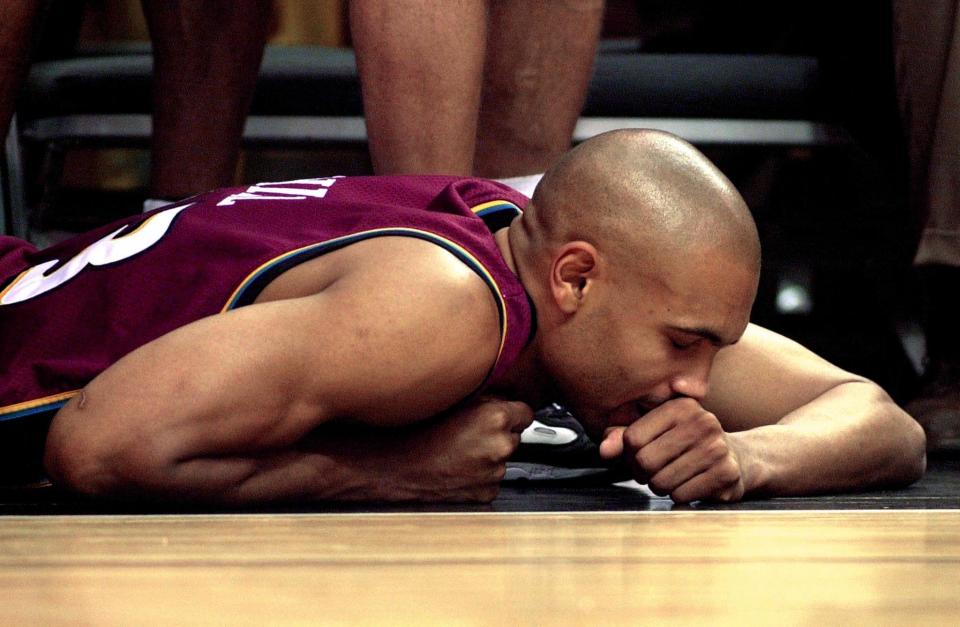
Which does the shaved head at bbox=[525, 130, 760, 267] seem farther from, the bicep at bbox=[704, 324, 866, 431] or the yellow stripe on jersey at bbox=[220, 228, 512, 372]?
the bicep at bbox=[704, 324, 866, 431]

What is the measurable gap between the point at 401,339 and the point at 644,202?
0.79ft

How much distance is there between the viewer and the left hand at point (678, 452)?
1143 millimetres

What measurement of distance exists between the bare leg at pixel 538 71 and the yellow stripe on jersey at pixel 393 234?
23.5 inches

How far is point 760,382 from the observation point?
1.37 metres

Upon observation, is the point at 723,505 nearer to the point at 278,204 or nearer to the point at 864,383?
the point at 864,383

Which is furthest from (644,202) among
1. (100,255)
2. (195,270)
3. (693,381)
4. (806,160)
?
(806,160)

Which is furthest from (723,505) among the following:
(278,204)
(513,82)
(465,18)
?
(513,82)

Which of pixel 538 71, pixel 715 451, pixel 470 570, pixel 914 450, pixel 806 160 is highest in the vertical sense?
pixel 470 570

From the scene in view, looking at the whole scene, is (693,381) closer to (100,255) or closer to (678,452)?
(678,452)

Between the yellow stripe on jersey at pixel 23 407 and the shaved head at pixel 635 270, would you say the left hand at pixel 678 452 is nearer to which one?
the shaved head at pixel 635 270

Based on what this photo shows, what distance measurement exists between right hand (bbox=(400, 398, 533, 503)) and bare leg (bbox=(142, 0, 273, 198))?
82 cm

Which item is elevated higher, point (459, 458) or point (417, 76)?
point (417, 76)

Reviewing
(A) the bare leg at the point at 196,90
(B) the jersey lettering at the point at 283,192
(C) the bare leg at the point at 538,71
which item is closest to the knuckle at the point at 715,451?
(B) the jersey lettering at the point at 283,192

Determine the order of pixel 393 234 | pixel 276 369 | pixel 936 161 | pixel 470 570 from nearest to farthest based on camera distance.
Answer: pixel 470 570, pixel 276 369, pixel 393 234, pixel 936 161
